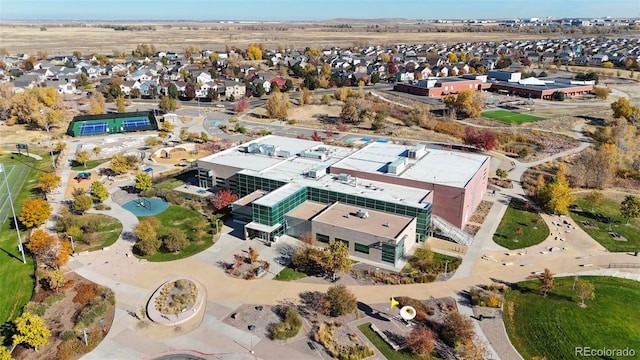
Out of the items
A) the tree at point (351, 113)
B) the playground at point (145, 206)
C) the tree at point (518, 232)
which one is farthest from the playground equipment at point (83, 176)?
the tree at point (518, 232)

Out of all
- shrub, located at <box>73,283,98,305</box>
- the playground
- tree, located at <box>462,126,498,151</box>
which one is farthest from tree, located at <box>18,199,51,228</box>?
tree, located at <box>462,126,498,151</box>

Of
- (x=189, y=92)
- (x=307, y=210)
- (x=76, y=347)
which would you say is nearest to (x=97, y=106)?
(x=189, y=92)

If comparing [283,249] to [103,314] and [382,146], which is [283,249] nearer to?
[103,314]

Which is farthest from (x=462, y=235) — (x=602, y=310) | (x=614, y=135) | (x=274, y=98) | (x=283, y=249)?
(x=274, y=98)

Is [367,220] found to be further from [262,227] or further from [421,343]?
[421,343]

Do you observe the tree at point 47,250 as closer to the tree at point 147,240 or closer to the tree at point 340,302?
the tree at point 147,240

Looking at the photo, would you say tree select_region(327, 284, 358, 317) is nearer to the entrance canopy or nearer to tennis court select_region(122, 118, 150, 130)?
the entrance canopy

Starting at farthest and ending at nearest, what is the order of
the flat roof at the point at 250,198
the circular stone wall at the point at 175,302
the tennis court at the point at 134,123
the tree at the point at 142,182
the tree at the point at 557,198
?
the tennis court at the point at 134,123 → the tree at the point at 142,182 → the tree at the point at 557,198 → the flat roof at the point at 250,198 → the circular stone wall at the point at 175,302
